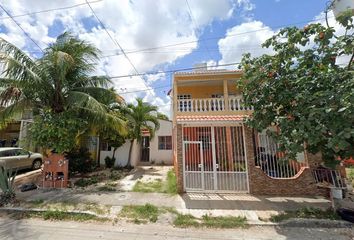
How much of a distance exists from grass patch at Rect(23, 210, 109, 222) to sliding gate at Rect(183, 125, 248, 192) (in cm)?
398

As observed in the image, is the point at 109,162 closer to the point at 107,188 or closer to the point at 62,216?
the point at 107,188

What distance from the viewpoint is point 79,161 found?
1300 centimetres

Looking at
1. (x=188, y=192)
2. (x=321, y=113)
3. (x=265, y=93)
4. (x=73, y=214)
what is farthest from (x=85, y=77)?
(x=321, y=113)

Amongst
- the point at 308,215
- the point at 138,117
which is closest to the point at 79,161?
the point at 138,117

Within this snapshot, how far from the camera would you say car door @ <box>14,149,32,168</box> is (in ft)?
41.8

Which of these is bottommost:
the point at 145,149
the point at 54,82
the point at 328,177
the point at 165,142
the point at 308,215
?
the point at 308,215

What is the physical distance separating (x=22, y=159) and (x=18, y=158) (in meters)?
0.28

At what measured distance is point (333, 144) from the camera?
4.69 metres

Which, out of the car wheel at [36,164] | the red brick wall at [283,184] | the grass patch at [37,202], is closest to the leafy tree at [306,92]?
the red brick wall at [283,184]

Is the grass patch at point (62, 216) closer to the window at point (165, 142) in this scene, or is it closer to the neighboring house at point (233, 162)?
the neighboring house at point (233, 162)

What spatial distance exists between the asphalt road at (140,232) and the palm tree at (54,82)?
5.14 m

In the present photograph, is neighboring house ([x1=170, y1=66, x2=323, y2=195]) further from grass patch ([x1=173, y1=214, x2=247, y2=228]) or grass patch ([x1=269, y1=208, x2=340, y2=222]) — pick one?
grass patch ([x1=173, y1=214, x2=247, y2=228])

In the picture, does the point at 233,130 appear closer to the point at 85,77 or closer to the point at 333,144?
the point at 333,144

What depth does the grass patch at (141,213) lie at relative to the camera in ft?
21.3
